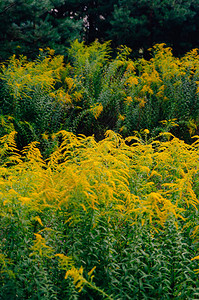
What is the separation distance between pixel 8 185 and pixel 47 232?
670 millimetres

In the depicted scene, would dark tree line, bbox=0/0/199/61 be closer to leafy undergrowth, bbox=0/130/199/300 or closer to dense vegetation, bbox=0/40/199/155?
dense vegetation, bbox=0/40/199/155

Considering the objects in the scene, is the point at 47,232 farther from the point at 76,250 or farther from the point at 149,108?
the point at 149,108

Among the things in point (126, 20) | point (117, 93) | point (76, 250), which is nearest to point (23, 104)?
point (117, 93)

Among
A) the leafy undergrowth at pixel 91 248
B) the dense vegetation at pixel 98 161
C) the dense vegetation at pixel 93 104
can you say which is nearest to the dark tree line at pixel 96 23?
the dense vegetation at pixel 98 161

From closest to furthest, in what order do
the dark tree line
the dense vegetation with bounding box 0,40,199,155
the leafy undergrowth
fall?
the leafy undergrowth, the dense vegetation with bounding box 0,40,199,155, the dark tree line

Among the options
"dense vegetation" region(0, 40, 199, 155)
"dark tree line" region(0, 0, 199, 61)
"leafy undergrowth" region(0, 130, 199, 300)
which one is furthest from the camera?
"dark tree line" region(0, 0, 199, 61)

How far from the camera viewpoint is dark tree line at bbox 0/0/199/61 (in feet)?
24.8

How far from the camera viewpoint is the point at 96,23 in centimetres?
1102

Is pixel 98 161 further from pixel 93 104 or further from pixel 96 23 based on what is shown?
pixel 96 23

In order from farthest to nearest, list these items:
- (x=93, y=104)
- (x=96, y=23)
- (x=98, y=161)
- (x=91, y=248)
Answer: (x=96, y=23) → (x=93, y=104) → (x=98, y=161) → (x=91, y=248)

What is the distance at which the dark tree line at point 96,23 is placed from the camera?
7551 millimetres

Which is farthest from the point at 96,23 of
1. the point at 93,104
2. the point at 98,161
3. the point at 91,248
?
the point at 91,248

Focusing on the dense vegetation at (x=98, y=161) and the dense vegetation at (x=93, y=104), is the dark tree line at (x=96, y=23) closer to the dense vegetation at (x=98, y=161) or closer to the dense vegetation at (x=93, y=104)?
the dense vegetation at (x=98, y=161)

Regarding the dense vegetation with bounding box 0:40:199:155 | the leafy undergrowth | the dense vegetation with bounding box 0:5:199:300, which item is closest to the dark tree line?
the dense vegetation with bounding box 0:5:199:300
